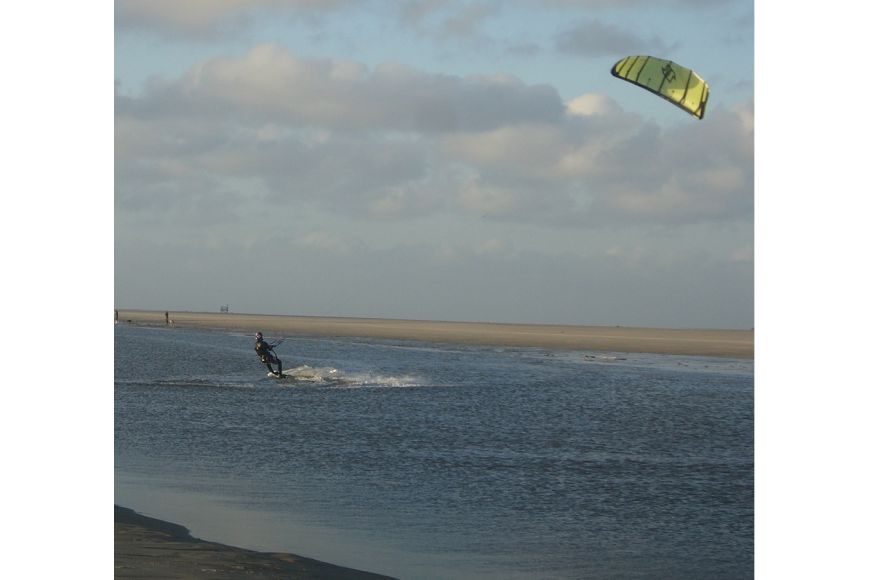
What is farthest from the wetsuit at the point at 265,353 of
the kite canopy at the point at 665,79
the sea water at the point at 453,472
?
the kite canopy at the point at 665,79

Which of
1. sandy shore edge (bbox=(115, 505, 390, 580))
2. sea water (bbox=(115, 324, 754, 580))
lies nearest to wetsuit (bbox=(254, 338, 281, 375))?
sea water (bbox=(115, 324, 754, 580))

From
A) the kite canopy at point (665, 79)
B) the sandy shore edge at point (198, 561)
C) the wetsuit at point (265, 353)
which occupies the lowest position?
the sandy shore edge at point (198, 561)

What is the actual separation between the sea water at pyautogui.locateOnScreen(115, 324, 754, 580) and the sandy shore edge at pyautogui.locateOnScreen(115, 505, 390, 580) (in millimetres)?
239

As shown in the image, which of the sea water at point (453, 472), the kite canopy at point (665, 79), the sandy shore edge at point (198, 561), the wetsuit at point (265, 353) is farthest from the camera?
the wetsuit at point (265, 353)

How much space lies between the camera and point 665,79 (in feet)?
37.0

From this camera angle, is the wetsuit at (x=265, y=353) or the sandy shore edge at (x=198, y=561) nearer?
the sandy shore edge at (x=198, y=561)

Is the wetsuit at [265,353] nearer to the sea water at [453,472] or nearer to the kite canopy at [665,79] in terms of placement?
the sea water at [453,472]

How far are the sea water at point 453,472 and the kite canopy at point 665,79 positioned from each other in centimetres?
410

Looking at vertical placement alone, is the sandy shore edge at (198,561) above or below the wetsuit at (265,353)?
below

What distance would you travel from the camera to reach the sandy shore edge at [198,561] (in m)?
8.12
